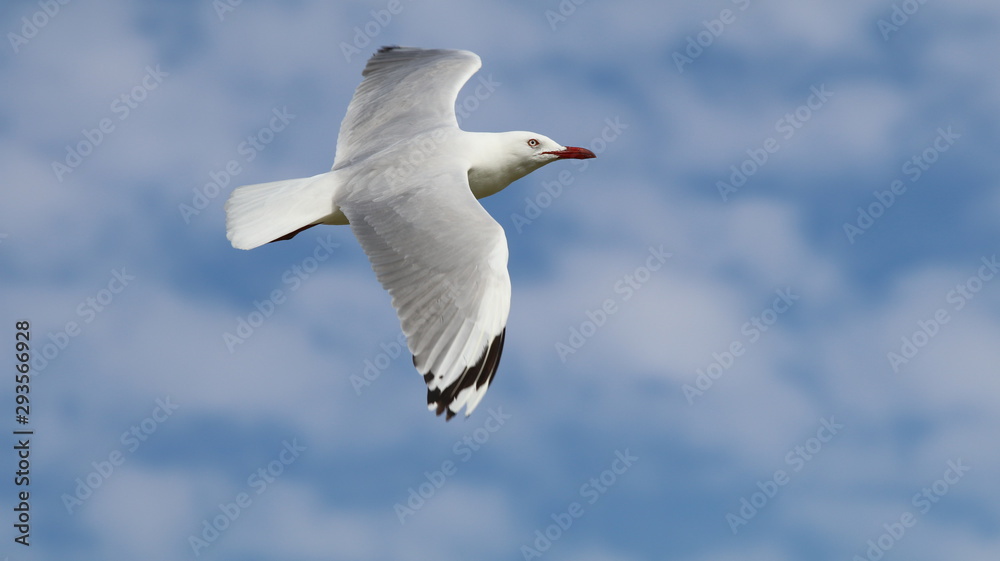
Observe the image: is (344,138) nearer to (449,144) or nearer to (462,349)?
(449,144)

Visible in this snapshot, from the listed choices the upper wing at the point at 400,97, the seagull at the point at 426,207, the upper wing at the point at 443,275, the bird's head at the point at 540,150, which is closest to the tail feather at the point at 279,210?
the seagull at the point at 426,207

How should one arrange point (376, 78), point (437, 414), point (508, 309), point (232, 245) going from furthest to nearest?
point (376, 78)
point (232, 245)
point (508, 309)
point (437, 414)

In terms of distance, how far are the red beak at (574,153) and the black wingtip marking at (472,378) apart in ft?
7.50

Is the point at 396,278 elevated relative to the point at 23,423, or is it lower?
elevated

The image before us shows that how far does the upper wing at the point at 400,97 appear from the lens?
7.13 meters

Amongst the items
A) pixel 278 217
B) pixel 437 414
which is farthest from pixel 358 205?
pixel 437 414

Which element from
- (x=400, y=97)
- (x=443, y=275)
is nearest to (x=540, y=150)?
(x=400, y=97)

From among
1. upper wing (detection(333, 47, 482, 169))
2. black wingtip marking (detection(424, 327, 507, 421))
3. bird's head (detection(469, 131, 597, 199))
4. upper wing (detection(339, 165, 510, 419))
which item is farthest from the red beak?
black wingtip marking (detection(424, 327, 507, 421))

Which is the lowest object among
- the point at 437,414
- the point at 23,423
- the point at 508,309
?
the point at 23,423

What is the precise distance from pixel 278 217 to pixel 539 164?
6.41 feet

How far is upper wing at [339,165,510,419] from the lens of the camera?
198 inches

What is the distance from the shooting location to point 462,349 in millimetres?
5070

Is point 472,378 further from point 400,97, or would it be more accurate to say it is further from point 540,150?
point 400,97

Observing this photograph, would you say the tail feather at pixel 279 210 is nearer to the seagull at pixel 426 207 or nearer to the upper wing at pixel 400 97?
the seagull at pixel 426 207
